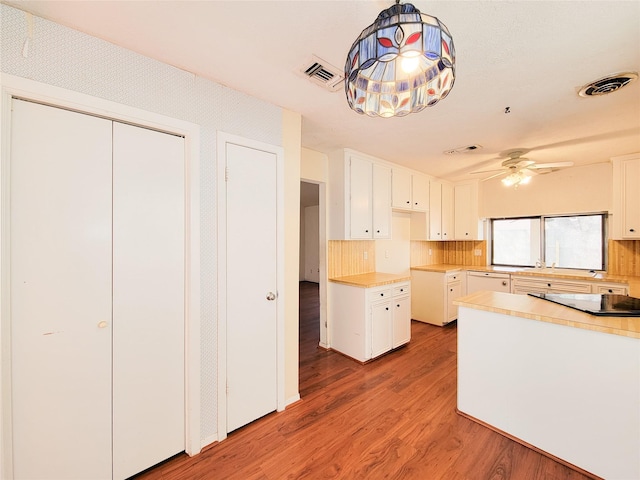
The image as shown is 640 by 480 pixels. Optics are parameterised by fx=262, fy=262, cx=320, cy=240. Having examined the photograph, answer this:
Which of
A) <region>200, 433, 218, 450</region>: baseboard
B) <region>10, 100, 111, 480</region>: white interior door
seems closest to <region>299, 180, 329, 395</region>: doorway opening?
<region>200, 433, 218, 450</region>: baseboard

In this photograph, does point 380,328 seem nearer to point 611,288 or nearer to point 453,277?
point 453,277

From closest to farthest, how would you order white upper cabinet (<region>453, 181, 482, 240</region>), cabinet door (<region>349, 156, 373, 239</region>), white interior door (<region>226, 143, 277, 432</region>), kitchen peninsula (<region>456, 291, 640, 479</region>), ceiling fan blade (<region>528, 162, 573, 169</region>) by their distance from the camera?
1. kitchen peninsula (<region>456, 291, 640, 479</region>)
2. white interior door (<region>226, 143, 277, 432</region>)
3. ceiling fan blade (<region>528, 162, 573, 169</region>)
4. cabinet door (<region>349, 156, 373, 239</region>)
5. white upper cabinet (<region>453, 181, 482, 240</region>)

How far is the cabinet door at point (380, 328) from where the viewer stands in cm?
311

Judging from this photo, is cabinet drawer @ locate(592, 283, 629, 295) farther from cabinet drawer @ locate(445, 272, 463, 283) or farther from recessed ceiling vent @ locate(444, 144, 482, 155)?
recessed ceiling vent @ locate(444, 144, 482, 155)

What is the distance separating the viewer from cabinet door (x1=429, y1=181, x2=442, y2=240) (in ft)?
14.8

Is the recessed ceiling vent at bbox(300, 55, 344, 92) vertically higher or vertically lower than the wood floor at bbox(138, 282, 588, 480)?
higher

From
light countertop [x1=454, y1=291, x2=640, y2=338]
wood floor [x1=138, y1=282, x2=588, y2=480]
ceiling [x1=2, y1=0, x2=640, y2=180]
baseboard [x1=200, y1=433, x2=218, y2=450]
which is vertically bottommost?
wood floor [x1=138, y1=282, x2=588, y2=480]

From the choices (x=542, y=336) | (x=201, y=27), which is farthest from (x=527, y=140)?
(x=201, y=27)

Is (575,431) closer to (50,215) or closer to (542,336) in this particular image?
(542,336)

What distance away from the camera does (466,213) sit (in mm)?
4773

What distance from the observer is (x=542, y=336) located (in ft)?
5.86

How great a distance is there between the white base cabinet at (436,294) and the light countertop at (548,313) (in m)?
1.91

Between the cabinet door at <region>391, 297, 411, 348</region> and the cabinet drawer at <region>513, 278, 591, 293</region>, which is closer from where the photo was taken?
the cabinet door at <region>391, 297, 411, 348</region>

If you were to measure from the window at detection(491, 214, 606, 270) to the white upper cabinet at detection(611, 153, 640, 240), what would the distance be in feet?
1.63
